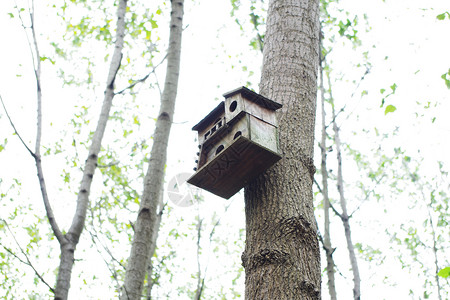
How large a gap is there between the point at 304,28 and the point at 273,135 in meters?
0.94

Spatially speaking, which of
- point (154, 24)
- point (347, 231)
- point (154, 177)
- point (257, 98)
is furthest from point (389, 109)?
point (154, 24)

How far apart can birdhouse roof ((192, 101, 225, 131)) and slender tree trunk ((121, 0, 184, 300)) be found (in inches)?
45.8

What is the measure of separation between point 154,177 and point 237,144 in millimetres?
1887

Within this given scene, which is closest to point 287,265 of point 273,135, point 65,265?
point 273,135

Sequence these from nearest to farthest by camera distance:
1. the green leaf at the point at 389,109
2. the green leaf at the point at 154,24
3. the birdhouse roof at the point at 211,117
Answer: the birdhouse roof at the point at 211,117, the green leaf at the point at 389,109, the green leaf at the point at 154,24

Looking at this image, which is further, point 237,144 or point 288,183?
point 237,144

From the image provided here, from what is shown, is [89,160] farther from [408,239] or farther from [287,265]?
[408,239]

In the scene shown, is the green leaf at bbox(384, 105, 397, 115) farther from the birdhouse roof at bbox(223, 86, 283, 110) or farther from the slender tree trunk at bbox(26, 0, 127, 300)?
the slender tree trunk at bbox(26, 0, 127, 300)

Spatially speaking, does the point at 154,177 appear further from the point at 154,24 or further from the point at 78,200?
the point at 154,24

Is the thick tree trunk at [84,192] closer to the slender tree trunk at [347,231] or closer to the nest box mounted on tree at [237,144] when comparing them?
the nest box mounted on tree at [237,144]

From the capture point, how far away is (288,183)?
253cm

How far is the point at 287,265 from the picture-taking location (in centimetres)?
223

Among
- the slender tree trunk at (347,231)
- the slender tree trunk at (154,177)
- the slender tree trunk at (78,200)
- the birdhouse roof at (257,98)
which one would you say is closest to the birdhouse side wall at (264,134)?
the birdhouse roof at (257,98)

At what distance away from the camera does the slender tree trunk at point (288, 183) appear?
224 centimetres
